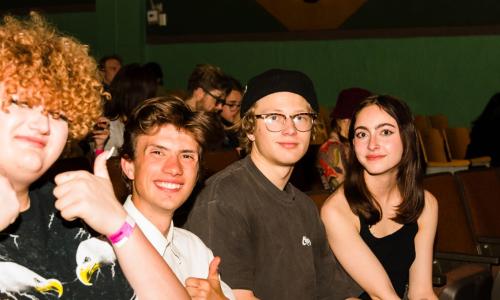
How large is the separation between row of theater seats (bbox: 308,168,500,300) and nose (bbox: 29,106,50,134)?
1.70m

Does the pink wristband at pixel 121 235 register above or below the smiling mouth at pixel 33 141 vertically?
below

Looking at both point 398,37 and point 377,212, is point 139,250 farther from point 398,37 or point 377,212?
point 398,37

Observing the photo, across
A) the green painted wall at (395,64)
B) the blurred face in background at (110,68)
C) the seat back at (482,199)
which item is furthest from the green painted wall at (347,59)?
the seat back at (482,199)

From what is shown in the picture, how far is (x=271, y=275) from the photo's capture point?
206cm

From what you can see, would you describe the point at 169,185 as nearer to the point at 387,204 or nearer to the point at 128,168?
the point at 128,168

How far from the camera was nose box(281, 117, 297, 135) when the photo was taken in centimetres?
217

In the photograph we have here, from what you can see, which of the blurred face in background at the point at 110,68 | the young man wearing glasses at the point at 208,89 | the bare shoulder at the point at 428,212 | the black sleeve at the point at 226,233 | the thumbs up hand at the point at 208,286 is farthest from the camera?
the blurred face in background at the point at 110,68

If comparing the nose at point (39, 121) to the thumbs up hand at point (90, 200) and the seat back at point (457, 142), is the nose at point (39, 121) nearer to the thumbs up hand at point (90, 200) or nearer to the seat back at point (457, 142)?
the thumbs up hand at point (90, 200)

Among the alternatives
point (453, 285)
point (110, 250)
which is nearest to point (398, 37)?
point (453, 285)

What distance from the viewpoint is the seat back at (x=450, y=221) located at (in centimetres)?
329

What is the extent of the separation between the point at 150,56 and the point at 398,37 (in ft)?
12.1

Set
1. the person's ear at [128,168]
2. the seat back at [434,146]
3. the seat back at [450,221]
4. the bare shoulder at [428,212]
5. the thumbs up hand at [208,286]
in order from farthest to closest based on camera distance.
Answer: the seat back at [434,146]
the seat back at [450,221]
the bare shoulder at [428,212]
the person's ear at [128,168]
the thumbs up hand at [208,286]

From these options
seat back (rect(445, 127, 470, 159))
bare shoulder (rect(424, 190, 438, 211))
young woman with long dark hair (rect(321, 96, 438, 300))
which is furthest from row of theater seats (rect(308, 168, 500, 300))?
seat back (rect(445, 127, 470, 159))

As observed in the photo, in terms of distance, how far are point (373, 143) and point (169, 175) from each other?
1.13 meters
